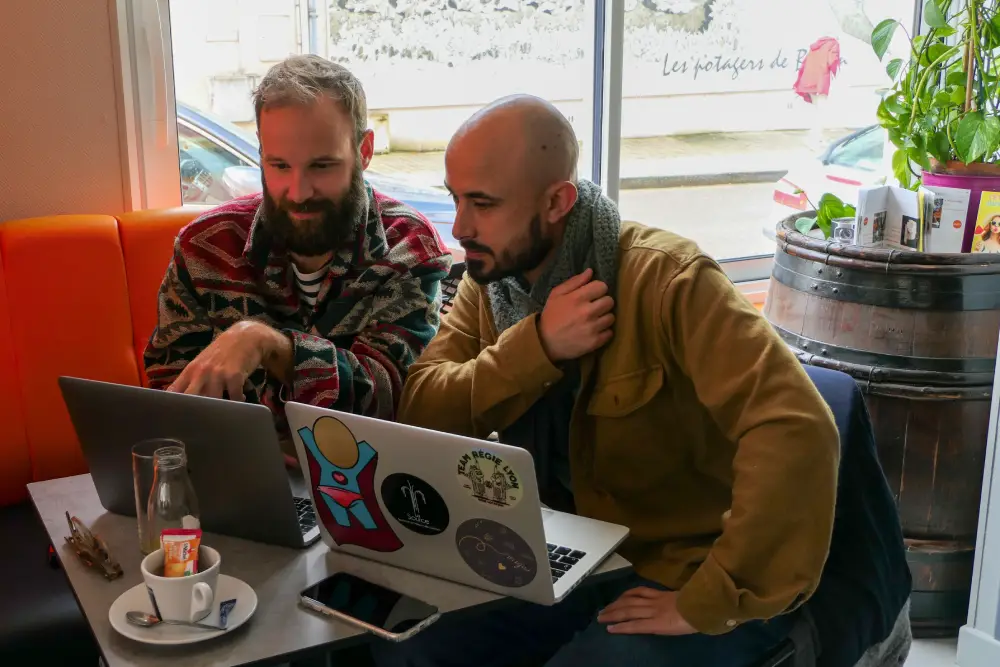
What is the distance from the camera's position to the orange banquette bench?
1987 mm

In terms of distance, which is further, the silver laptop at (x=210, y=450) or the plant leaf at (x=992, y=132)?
the plant leaf at (x=992, y=132)

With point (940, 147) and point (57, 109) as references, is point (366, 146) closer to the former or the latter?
point (57, 109)

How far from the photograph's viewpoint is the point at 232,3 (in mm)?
2398

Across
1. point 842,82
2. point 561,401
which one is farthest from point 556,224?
point 842,82

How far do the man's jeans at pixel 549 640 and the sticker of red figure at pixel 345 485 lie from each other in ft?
0.87

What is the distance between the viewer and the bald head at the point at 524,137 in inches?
58.4

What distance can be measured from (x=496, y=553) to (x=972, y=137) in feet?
6.13

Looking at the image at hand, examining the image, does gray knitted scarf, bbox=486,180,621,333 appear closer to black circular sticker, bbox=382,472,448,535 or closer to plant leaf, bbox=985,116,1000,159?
black circular sticker, bbox=382,472,448,535

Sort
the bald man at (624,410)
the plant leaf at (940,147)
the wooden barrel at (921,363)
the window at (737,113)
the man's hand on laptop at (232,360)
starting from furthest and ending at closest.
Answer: the window at (737,113) → the plant leaf at (940,147) → the wooden barrel at (921,363) → the man's hand on laptop at (232,360) → the bald man at (624,410)

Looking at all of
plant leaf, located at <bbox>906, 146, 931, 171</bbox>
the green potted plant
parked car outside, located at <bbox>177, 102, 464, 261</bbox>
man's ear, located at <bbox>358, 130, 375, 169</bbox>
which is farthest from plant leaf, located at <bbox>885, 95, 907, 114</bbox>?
man's ear, located at <bbox>358, 130, 375, 169</bbox>

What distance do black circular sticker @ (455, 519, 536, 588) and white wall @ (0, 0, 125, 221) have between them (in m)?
1.42

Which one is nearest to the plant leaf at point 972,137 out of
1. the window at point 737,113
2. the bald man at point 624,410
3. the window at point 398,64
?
the window at point 737,113

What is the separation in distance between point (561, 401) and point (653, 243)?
27 cm

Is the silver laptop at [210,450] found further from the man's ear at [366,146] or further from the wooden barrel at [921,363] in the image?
the wooden barrel at [921,363]
